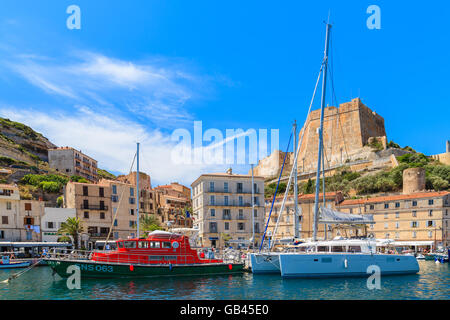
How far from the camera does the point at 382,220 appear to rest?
61.5 meters

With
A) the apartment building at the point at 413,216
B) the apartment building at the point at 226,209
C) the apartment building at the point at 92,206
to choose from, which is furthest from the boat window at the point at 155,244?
the apartment building at the point at 413,216

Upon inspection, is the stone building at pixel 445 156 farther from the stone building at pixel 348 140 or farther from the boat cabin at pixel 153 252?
the boat cabin at pixel 153 252

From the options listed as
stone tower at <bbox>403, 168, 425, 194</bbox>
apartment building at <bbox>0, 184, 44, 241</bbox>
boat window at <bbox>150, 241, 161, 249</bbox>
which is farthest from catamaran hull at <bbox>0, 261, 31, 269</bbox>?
stone tower at <bbox>403, 168, 425, 194</bbox>

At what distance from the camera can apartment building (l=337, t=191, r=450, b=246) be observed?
183 ft

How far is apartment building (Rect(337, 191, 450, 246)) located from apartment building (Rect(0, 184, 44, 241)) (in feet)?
134

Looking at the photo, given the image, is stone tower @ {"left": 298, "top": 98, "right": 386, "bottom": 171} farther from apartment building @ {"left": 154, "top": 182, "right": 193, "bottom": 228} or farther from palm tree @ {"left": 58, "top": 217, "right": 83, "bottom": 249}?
palm tree @ {"left": 58, "top": 217, "right": 83, "bottom": 249}

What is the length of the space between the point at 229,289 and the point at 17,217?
35.2 metres

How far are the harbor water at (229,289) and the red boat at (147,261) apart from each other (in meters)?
0.62
